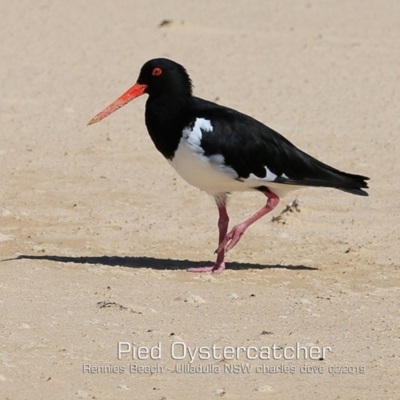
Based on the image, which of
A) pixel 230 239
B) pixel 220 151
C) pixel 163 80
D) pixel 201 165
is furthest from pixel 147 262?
pixel 163 80

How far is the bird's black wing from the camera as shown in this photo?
849 centimetres

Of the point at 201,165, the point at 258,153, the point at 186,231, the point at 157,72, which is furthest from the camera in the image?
the point at 186,231

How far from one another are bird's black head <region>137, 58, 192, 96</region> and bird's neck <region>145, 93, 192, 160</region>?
0.19ft

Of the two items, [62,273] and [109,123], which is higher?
[109,123]

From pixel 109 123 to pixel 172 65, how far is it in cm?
445

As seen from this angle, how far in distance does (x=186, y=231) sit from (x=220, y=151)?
1.51 metres

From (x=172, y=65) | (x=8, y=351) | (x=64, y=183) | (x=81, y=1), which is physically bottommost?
(x=8, y=351)

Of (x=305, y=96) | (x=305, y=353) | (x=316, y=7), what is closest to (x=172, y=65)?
(x=305, y=353)

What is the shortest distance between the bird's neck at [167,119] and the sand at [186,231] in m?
0.94

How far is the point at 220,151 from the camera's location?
27.7 feet

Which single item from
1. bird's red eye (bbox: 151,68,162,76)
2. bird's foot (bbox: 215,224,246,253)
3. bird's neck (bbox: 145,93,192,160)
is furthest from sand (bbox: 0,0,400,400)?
bird's red eye (bbox: 151,68,162,76)

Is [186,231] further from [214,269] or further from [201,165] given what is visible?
[201,165]

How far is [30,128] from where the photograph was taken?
1287cm

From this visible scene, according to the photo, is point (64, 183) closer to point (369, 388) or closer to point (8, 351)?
point (8, 351)
